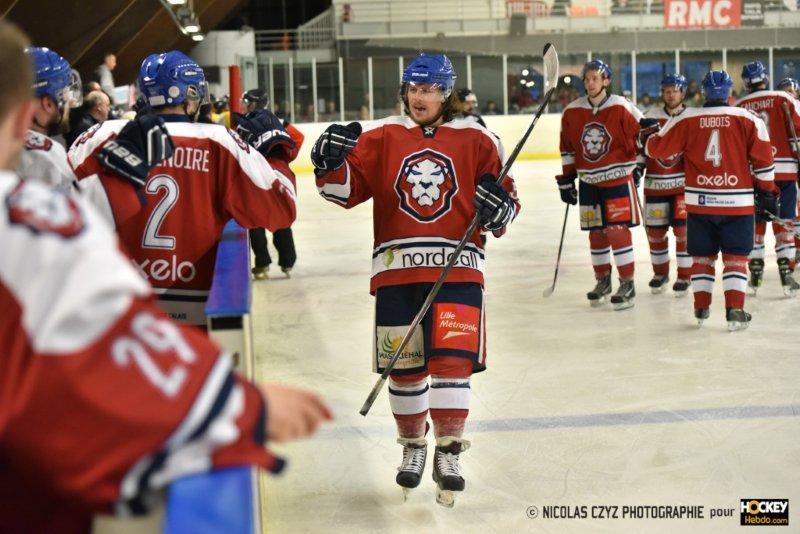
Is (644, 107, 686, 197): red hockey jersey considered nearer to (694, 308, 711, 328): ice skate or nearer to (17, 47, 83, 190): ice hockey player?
(694, 308, 711, 328): ice skate

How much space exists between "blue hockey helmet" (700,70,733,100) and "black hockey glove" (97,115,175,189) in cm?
388

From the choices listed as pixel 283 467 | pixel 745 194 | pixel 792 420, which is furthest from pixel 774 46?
pixel 283 467

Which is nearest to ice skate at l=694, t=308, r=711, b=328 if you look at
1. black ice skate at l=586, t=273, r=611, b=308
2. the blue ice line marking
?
black ice skate at l=586, t=273, r=611, b=308

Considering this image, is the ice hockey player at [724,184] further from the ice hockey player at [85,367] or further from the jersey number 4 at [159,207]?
the ice hockey player at [85,367]

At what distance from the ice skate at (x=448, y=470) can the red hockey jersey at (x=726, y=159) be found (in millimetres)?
2891

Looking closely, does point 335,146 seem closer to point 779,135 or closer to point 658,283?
point 658,283

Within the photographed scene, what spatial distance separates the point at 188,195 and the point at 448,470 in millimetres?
1123

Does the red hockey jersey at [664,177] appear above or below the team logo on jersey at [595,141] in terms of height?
below

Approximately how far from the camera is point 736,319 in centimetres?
564

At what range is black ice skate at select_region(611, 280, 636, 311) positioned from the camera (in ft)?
20.9

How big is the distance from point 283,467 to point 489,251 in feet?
25.3

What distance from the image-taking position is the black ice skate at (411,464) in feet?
10.8

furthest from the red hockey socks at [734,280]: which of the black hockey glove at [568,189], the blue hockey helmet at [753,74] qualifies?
the blue hockey helmet at [753,74]

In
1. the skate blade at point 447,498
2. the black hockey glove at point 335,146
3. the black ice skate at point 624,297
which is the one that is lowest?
the black ice skate at point 624,297
